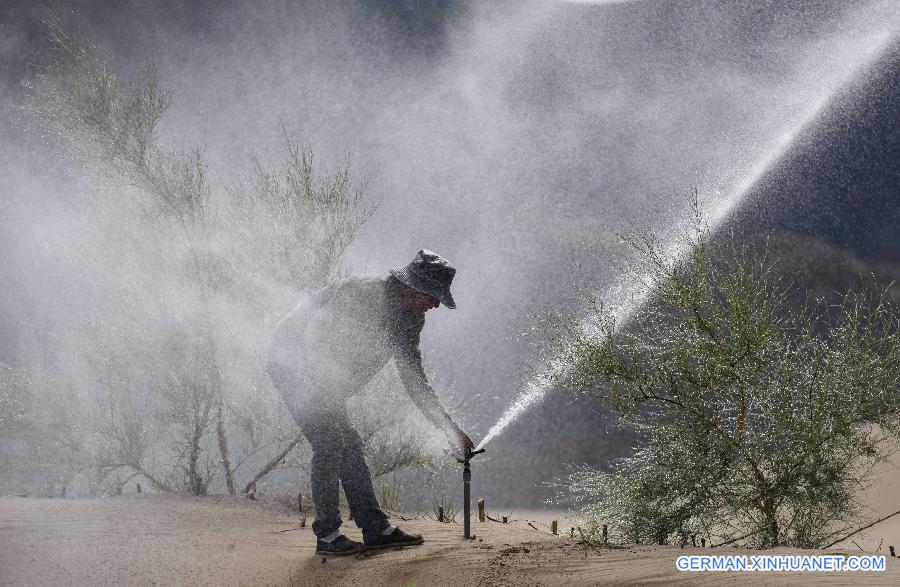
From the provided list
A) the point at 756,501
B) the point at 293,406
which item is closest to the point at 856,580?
the point at 756,501

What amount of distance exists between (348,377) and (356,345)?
20cm

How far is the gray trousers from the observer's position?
16.7ft

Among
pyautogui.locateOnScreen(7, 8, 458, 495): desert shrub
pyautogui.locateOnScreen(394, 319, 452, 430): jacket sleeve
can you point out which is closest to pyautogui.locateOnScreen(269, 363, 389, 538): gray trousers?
pyautogui.locateOnScreen(394, 319, 452, 430): jacket sleeve

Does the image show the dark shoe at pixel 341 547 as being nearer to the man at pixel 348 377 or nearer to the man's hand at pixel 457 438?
the man at pixel 348 377

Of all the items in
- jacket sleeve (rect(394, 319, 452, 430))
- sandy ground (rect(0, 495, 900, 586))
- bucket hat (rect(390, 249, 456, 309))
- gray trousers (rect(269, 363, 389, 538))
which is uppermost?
bucket hat (rect(390, 249, 456, 309))

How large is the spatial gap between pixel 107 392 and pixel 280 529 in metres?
4.24

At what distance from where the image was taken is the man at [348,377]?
509cm

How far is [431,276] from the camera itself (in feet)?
16.3

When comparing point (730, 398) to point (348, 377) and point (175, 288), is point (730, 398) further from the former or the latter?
point (175, 288)

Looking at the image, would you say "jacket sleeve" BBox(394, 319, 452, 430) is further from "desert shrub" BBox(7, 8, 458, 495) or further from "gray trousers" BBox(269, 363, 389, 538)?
"desert shrub" BBox(7, 8, 458, 495)

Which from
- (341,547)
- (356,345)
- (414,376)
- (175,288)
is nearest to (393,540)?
(341,547)

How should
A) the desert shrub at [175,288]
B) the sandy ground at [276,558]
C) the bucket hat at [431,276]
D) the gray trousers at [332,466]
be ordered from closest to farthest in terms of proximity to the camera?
the sandy ground at [276,558] → the bucket hat at [431,276] → the gray trousers at [332,466] → the desert shrub at [175,288]

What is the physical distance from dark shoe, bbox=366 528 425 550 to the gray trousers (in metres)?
0.04

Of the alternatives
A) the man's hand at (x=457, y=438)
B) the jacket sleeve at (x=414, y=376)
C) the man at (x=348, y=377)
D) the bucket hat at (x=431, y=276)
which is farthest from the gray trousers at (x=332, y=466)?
the bucket hat at (x=431, y=276)
